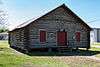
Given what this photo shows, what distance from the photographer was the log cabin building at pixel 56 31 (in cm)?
3052

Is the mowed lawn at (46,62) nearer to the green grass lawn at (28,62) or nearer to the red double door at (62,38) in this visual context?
the green grass lawn at (28,62)

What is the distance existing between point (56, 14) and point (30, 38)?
15.6 ft

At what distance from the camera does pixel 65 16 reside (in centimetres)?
3278

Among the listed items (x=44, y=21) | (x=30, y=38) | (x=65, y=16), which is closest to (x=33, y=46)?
(x=30, y=38)

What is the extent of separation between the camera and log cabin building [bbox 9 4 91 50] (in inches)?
1201

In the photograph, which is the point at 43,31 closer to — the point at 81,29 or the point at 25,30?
the point at 25,30

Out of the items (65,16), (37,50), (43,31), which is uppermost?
(65,16)

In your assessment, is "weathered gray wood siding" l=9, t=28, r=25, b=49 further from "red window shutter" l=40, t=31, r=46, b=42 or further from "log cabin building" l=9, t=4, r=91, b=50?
"red window shutter" l=40, t=31, r=46, b=42

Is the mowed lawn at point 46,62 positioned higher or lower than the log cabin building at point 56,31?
lower

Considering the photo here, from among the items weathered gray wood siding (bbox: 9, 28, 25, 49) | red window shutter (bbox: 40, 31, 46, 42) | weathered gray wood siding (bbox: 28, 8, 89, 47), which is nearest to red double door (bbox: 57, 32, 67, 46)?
weathered gray wood siding (bbox: 28, 8, 89, 47)

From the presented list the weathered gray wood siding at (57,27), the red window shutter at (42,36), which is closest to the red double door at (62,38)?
the weathered gray wood siding at (57,27)

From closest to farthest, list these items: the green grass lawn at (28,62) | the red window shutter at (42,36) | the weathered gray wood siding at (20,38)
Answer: the green grass lawn at (28,62)
the red window shutter at (42,36)
the weathered gray wood siding at (20,38)

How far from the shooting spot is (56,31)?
3189 cm

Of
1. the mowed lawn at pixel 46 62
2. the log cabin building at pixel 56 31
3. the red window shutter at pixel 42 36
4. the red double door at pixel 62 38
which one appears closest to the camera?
the mowed lawn at pixel 46 62
